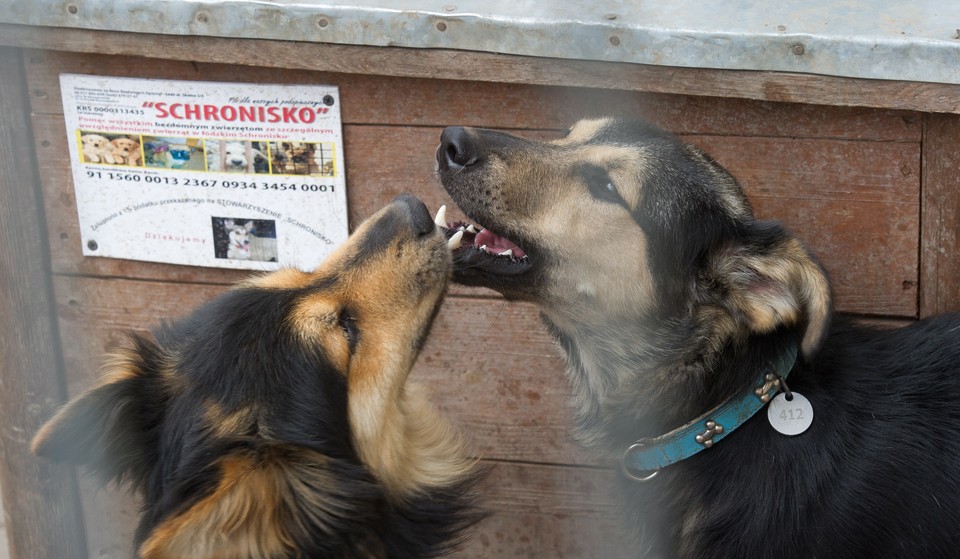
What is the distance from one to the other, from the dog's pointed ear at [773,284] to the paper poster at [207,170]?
4.78ft

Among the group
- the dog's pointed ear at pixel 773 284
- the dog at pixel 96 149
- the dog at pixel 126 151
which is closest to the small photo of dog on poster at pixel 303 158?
the dog at pixel 126 151

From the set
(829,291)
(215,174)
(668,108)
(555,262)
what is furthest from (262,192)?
(829,291)

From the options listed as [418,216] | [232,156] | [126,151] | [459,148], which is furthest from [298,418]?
[126,151]

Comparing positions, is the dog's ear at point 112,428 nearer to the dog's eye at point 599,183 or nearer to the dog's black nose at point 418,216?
the dog's black nose at point 418,216

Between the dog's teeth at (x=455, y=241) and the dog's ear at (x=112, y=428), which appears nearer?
the dog's ear at (x=112, y=428)

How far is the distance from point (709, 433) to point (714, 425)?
0.03 metres

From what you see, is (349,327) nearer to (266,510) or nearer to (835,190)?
(266,510)

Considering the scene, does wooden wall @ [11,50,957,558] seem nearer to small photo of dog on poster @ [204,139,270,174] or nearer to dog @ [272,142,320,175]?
dog @ [272,142,320,175]

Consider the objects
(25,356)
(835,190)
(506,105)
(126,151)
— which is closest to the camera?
(835,190)

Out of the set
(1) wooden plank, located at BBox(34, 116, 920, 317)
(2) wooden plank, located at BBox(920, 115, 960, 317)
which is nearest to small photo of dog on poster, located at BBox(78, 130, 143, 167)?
(1) wooden plank, located at BBox(34, 116, 920, 317)

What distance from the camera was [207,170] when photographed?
3.48 m

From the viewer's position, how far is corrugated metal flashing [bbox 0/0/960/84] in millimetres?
2760

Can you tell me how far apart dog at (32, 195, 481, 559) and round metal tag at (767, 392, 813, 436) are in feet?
2.88

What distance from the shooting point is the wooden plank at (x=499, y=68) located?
9.27ft
